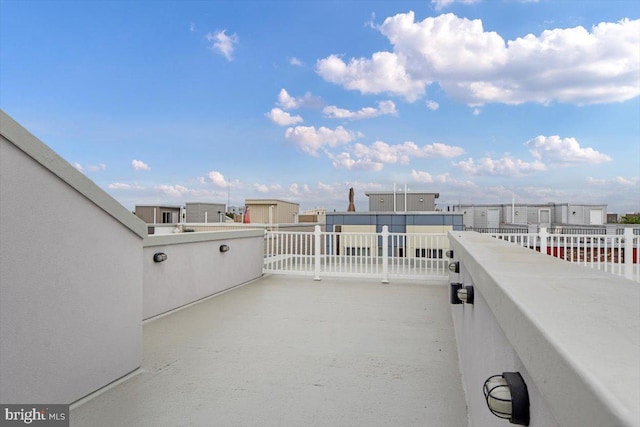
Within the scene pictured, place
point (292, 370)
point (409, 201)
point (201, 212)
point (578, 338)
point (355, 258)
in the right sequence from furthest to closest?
1. point (201, 212)
2. point (409, 201)
3. point (355, 258)
4. point (292, 370)
5. point (578, 338)

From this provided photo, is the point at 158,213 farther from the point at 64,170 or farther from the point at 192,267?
the point at 64,170

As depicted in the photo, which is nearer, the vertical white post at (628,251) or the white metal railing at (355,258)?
the vertical white post at (628,251)

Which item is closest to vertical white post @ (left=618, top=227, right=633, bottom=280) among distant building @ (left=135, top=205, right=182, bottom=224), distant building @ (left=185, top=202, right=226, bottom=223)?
distant building @ (left=185, top=202, right=226, bottom=223)

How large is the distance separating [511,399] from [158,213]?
2216 cm

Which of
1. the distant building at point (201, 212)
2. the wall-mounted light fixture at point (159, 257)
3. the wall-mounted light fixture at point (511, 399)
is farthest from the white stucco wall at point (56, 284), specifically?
the distant building at point (201, 212)

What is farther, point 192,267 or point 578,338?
point 192,267

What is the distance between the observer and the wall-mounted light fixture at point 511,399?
33.6 inches

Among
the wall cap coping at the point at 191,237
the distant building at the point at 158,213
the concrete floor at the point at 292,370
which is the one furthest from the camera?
the distant building at the point at 158,213

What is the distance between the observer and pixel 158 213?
20.8 metres

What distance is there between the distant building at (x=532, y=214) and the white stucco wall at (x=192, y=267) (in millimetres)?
17902

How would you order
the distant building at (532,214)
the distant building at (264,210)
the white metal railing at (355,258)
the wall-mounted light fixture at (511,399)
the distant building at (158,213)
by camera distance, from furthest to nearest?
the distant building at (532,214) → the distant building at (158,213) → the distant building at (264,210) → the white metal railing at (355,258) → the wall-mounted light fixture at (511,399)

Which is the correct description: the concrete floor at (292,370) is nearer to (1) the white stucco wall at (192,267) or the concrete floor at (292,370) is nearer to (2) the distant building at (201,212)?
(1) the white stucco wall at (192,267)

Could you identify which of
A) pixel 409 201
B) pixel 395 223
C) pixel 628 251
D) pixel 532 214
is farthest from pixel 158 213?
pixel 532 214

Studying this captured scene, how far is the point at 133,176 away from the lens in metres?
13.5
